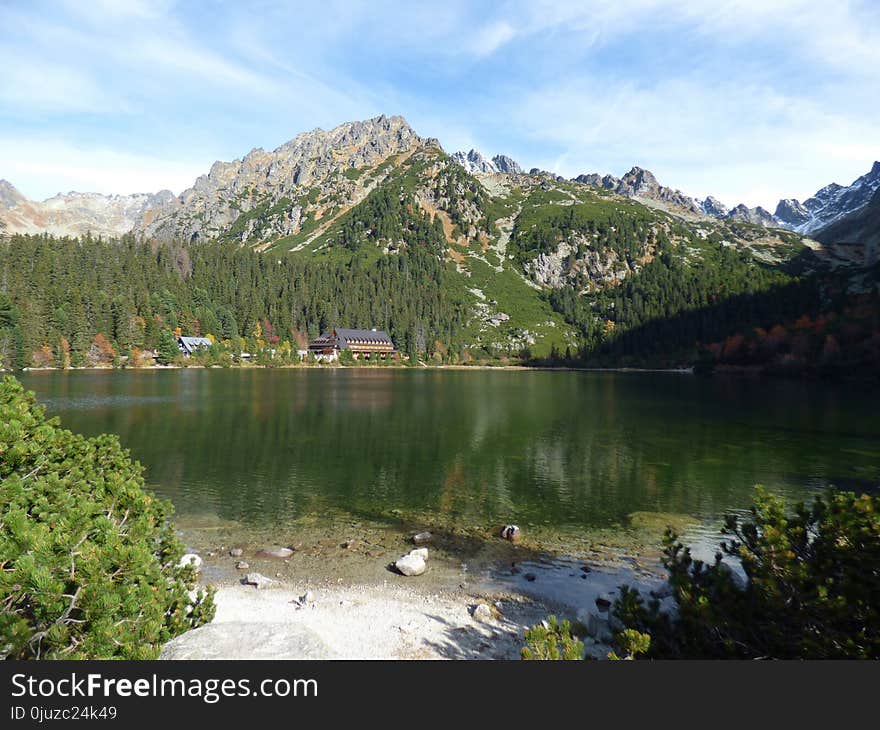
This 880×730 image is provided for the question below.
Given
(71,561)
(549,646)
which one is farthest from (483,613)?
(71,561)

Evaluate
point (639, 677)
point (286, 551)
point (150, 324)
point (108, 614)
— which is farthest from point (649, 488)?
point (150, 324)

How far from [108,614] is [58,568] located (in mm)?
1130

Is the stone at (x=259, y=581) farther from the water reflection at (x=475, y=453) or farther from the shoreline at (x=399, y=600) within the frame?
the water reflection at (x=475, y=453)

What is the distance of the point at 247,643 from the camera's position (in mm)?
11281

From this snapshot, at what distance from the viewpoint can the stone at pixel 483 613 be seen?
15141mm

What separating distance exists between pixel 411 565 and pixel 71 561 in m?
13.5

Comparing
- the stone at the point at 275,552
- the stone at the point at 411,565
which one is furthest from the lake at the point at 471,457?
the stone at the point at 411,565

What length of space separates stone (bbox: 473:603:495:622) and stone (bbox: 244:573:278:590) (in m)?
7.95

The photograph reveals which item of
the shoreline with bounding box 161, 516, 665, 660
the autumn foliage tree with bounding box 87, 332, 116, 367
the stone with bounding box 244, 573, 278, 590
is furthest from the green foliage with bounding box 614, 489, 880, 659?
the autumn foliage tree with bounding box 87, 332, 116, 367

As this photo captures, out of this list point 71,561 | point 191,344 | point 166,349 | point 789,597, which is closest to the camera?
point 71,561

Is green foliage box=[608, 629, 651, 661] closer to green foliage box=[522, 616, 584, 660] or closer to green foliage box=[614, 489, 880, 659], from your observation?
green foliage box=[522, 616, 584, 660]

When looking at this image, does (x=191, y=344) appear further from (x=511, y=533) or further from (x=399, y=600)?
(x=399, y=600)

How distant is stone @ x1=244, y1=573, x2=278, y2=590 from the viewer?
698 inches

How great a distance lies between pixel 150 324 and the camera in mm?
174375
